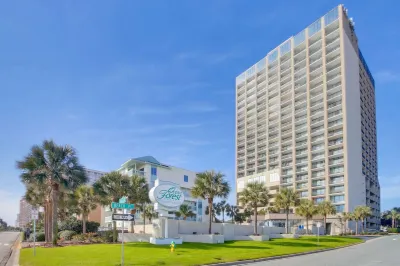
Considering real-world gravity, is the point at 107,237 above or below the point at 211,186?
below

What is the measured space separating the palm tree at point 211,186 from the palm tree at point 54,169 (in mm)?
15606

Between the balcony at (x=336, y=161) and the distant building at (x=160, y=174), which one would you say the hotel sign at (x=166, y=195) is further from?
the balcony at (x=336, y=161)

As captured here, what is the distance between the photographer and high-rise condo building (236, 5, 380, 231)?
11462 centimetres

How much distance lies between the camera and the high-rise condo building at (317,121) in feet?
376

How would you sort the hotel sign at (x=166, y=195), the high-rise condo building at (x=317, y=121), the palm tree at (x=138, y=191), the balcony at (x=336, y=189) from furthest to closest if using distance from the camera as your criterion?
the high-rise condo building at (x=317, y=121)
the balcony at (x=336, y=189)
the palm tree at (x=138, y=191)
the hotel sign at (x=166, y=195)

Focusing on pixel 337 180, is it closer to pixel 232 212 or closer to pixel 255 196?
pixel 232 212

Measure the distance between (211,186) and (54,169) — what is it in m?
20.3

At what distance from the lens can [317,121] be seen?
124 m

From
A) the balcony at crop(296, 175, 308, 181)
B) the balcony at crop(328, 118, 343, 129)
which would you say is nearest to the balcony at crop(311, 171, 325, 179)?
the balcony at crop(296, 175, 308, 181)

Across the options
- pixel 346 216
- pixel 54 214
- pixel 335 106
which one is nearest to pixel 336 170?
pixel 346 216

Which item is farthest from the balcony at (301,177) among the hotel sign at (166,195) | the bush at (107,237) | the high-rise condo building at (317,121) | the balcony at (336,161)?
the bush at (107,237)

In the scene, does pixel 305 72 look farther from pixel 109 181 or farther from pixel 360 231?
pixel 109 181

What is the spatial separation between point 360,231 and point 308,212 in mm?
37422

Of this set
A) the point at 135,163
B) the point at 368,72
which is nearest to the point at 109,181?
the point at 135,163
